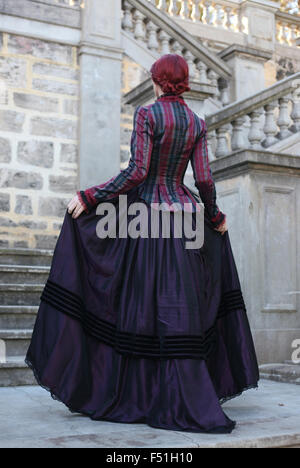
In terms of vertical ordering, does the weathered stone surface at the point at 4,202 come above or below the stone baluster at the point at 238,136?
below

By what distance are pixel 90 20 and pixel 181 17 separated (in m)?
2.49

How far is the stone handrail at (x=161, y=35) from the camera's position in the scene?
8398 millimetres

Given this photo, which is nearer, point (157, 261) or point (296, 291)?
point (157, 261)

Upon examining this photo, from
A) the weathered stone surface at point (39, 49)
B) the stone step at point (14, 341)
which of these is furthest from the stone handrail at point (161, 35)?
the stone step at point (14, 341)

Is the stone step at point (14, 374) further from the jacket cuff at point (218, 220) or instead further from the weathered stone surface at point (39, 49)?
the weathered stone surface at point (39, 49)

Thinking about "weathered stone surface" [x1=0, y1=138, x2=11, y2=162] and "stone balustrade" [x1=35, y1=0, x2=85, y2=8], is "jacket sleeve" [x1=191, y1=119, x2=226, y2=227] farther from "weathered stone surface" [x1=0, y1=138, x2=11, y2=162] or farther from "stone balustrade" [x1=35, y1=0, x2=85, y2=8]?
"stone balustrade" [x1=35, y1=0, x2=85, y2=8]

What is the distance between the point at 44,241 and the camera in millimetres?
7734

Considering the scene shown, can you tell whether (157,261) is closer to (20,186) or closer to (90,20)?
(20,186)

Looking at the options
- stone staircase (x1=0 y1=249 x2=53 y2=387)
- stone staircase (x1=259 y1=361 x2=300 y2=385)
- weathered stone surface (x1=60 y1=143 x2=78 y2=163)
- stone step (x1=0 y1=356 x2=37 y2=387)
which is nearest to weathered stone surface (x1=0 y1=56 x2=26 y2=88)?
weathered stone surface (x1=60 y1=143 x2=78 y2=163)

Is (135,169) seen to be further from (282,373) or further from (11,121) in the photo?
(11,121)

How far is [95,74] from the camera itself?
805cm

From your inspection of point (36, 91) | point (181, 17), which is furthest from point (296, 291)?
point (181, 17)

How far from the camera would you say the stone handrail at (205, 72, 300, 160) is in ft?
19.7

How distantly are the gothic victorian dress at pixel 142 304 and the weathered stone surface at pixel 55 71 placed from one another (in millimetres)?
4806
